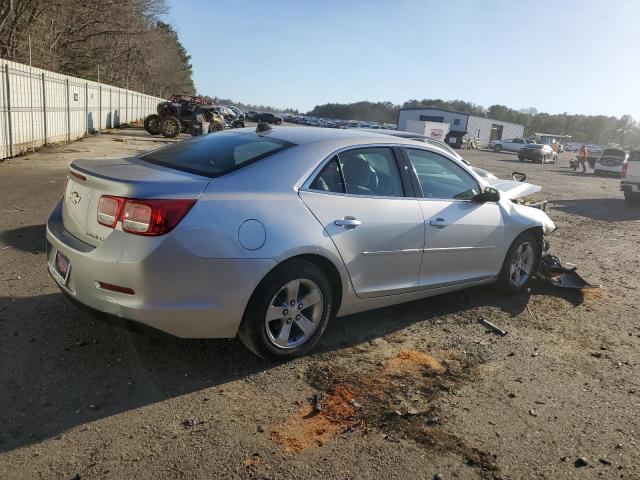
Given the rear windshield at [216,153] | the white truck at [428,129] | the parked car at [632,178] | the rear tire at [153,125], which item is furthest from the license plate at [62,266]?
the white truck at [428,129]

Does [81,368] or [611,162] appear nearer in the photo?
[81,368]

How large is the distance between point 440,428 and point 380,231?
1.49m

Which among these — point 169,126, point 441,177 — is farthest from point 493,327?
point 169,126

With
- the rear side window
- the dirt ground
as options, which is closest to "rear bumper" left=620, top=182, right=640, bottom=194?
the dirt ground

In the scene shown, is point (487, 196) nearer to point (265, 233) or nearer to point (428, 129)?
point (265, 233)

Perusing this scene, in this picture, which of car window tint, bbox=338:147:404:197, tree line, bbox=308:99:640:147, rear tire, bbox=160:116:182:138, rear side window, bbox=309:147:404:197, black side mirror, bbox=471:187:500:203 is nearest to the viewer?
rear side window, bbox=309:147:404:197

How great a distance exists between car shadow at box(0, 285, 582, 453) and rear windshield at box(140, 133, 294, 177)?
47.4 inches

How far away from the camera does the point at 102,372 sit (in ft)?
11.4

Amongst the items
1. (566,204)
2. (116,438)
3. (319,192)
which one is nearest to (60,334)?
(116,438)

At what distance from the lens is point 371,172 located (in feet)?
14.0

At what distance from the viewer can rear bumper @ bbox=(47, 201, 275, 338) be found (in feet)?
10.3

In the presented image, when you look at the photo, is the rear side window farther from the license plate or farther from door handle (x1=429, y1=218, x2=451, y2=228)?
the license plate

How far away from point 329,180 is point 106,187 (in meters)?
1.53

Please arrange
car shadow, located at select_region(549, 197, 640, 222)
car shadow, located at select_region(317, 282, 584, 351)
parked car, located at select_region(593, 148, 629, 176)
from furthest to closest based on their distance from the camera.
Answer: parked car, located at select_region(593, 148, 629, 176) → car shadow, located at select_region(549, 197, 640, 222) → car shadow, located at select_region(317, 282, 584, 351)
